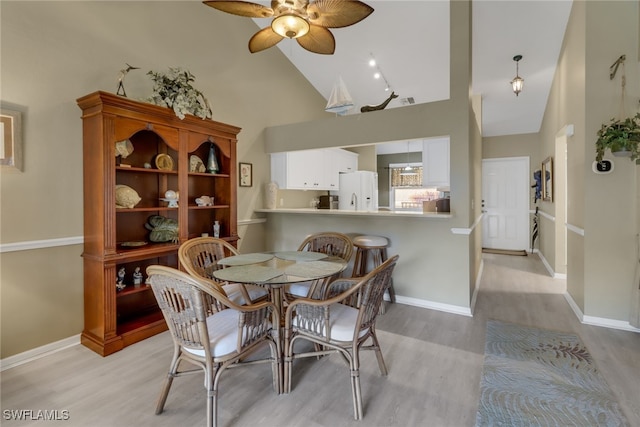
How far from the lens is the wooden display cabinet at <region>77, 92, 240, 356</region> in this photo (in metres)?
2.55

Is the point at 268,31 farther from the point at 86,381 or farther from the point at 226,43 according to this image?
the point at 86,381

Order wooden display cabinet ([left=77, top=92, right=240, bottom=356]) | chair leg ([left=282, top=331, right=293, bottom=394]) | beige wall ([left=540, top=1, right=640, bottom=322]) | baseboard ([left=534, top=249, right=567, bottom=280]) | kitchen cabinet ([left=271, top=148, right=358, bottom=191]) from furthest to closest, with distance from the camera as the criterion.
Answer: kitchen cabinet ([left=271, top=148, right=358, bottom=191])
baseboard ([left=534, top=249, right=567, bottom=280])
beige wall ([left=540, top=1, right=640, bottom=322])
wooden display cabinet ([left=77, top=92, right=240, bottom=356])
chair leg ([left=282, top=331, right=293, bottom=394])

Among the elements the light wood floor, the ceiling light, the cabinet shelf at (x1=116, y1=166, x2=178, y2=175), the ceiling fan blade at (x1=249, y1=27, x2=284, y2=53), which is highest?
the ceiling fan blade at (x1=249, y1=27, x2=284, y2=53)

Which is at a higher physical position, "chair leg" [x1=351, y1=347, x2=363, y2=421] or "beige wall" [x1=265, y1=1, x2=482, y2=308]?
"beige wall" [x1=265, y1=1, x2=482, y2=308]

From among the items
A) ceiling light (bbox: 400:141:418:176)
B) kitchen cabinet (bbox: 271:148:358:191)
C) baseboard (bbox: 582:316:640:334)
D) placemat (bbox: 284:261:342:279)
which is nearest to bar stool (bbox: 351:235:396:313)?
placemat (bbox: 284:261:342:279)

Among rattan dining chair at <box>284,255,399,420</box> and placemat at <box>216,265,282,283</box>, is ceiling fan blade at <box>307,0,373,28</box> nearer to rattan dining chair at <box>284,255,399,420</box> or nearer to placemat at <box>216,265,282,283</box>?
rattan dining chair at <box>284,255,399,420</box>

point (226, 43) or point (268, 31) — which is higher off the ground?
point (226, 43)

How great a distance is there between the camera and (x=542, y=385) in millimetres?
2066

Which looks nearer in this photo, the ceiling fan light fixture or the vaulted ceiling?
the ceiling fan light fixture

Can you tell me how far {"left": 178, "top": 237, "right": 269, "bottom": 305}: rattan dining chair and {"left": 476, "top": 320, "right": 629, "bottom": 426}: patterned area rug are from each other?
1760mm

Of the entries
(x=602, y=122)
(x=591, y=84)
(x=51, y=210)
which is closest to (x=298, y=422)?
(x=51, y=210)

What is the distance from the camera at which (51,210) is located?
253 centimetres

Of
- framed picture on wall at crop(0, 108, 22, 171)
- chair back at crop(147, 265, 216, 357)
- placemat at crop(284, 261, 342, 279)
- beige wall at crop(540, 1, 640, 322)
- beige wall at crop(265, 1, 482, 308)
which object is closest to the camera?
chair back at crop(147, 265, 216, 357)

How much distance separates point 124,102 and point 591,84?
429 centimetres
